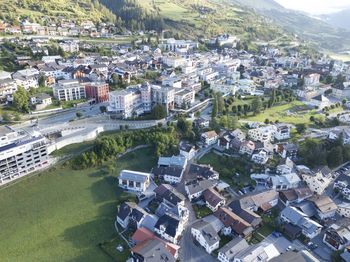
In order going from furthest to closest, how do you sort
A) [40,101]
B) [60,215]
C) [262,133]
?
[40,101] → [262,133] → [60,215]

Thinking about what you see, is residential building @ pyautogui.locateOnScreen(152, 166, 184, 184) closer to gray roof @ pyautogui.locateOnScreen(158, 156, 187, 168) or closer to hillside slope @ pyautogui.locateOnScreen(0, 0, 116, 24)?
gray roof @ pyautogui.locateOnScreen(158, 156, 187, 168)

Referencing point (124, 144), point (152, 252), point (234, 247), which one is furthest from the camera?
point (124, 144)

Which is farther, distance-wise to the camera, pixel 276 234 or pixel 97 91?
pixel 97 91

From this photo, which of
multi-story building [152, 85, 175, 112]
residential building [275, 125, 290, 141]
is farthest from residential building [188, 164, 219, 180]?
multi-story building [152, 85, 175, 112]

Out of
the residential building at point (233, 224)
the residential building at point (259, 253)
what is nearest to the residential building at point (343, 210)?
the residential building at point (259, 253)

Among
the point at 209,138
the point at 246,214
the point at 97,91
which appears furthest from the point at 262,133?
the point at 97,91

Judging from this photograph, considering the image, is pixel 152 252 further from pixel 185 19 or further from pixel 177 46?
pixel 185 19

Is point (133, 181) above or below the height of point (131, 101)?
below
